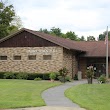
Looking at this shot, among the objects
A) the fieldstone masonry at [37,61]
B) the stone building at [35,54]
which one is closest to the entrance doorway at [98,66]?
the stone building at [35,54]

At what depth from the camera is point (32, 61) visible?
132 ft

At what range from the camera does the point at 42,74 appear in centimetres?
3859

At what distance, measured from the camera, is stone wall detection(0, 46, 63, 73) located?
39125 millimetres

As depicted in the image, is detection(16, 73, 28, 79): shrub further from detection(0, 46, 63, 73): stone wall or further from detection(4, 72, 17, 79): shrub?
detection(0, 46, 63, 73): stone wall

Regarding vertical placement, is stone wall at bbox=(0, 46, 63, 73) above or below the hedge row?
above

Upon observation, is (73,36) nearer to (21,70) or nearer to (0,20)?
(0,20)

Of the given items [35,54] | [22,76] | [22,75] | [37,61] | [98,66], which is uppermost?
[35,54]

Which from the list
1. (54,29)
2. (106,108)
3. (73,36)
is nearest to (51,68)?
(106,108)

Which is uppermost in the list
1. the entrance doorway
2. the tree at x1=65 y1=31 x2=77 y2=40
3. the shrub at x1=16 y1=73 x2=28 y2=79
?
the tree at x1=65 y1=31 x2=77 y2=40

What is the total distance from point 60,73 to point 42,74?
446 centimetres

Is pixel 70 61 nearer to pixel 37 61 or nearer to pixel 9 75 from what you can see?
pixel 37 61

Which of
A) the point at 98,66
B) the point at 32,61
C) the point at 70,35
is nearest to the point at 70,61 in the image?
the point at 32,61

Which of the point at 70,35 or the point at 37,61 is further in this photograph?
the point at 70,35

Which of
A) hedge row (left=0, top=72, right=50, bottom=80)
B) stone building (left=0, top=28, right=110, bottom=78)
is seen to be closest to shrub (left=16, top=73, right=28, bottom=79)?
hedge row (left=0, top=72, right=50, bottom=80)
